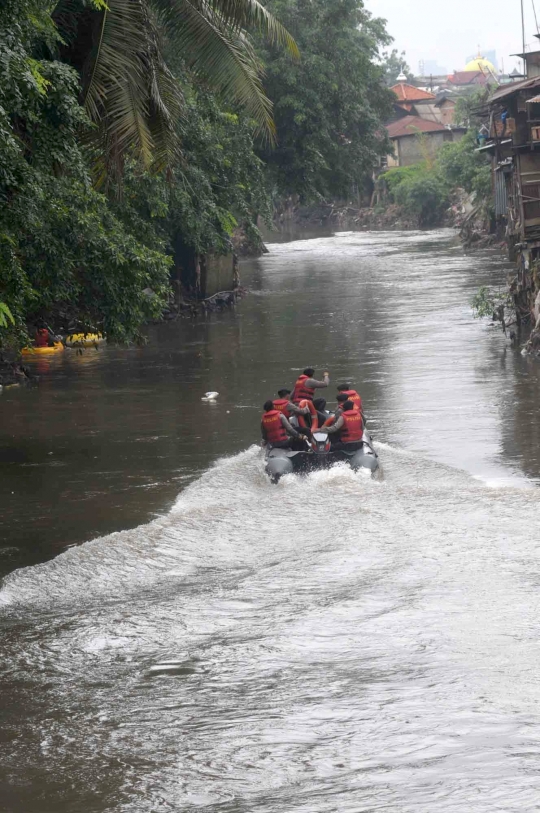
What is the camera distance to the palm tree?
48.6 ft

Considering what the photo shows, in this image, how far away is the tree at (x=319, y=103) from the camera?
1492 inches

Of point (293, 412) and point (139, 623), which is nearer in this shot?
point (139, 623)

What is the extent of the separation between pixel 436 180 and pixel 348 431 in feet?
187

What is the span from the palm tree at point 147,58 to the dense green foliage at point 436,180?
37375mm

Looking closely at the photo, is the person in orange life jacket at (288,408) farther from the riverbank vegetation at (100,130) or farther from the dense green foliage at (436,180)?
the dense green foliage at (436,180)

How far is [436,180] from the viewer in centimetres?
7056

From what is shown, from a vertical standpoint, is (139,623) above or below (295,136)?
below

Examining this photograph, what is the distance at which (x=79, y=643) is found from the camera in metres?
10.5

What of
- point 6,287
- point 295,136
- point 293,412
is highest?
point 295,136

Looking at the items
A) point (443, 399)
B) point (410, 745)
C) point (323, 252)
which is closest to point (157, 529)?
point (410, 745)

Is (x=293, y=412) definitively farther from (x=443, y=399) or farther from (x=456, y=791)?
(x=456, y=791)

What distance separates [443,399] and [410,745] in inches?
521

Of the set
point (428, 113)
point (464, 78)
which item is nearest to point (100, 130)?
point (428, 113)

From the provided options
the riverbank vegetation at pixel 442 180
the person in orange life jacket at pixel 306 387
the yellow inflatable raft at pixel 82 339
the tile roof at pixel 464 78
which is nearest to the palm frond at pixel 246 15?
the person in orange life jacket at pixel 306 387
